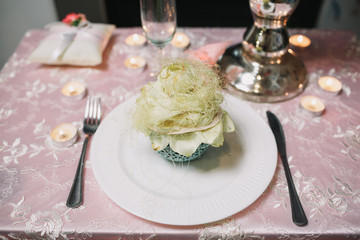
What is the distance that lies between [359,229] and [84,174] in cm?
62

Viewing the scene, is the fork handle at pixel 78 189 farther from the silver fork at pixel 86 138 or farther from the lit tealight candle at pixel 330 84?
the lit tealight candle at pixel 330 84

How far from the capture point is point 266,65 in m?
0.96

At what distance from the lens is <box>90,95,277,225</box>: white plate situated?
2.02ft

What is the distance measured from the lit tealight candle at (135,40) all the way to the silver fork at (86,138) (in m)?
A: 0.33

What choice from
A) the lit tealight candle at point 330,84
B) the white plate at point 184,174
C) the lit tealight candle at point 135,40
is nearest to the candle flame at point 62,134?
the white plate at point 184,174

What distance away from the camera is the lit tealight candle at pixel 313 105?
2.87 ft

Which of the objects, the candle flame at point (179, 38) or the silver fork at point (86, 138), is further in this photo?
the candle flame at point (179, 38)

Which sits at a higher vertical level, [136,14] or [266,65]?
[266,65]

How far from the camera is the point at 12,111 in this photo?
35.3 inches

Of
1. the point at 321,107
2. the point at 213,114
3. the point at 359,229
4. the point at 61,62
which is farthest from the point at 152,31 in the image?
the point at 359,229

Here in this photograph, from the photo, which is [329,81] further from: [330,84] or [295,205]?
[295,205]

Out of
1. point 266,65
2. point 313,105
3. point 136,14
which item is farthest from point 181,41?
point 136,14

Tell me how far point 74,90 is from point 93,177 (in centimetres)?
36

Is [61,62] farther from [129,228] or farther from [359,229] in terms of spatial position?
[359,229]
